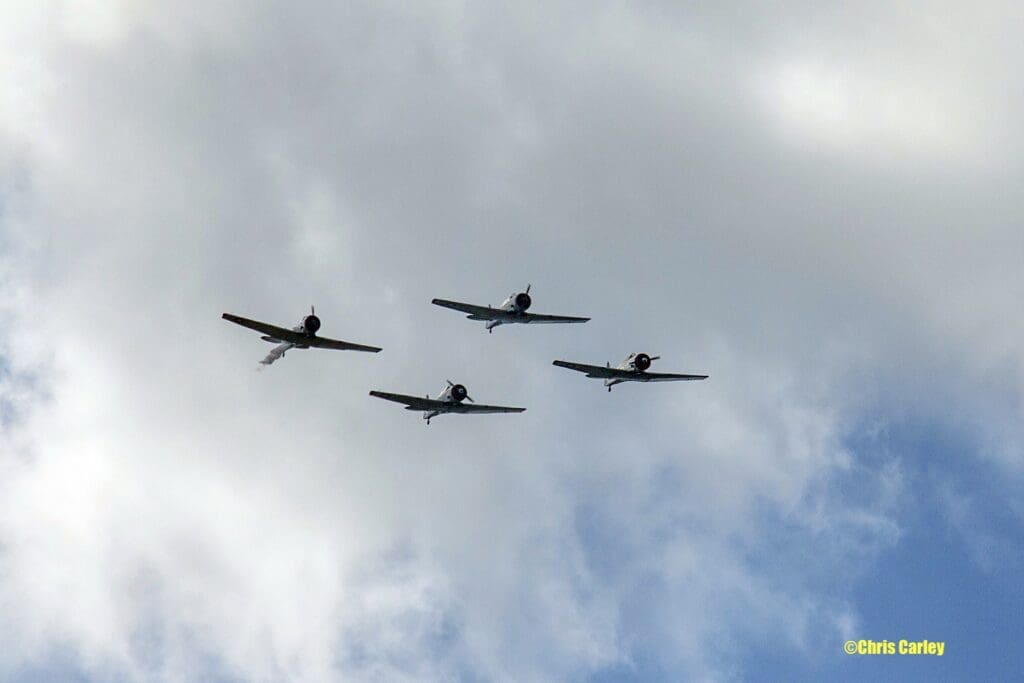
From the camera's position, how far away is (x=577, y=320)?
180m

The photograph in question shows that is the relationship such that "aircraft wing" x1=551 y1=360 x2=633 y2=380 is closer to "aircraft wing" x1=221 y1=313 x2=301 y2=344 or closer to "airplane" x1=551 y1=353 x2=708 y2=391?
"airplane" x1=551 y1=353 x2=708 y2=391

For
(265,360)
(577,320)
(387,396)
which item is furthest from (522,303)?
(265,360)

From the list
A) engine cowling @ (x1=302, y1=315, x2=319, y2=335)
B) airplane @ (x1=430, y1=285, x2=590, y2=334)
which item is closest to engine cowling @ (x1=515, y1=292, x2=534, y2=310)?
airplane @ (x1=430, y1=285, x2=590, y2=334)

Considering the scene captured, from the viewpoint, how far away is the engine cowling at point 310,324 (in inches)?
6284

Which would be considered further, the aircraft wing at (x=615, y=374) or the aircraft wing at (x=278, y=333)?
the aircraft wing at (x=615, y=374)

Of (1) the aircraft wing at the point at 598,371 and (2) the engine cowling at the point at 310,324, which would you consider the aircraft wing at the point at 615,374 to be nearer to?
(1) the aircraft wing at the point at 598,371

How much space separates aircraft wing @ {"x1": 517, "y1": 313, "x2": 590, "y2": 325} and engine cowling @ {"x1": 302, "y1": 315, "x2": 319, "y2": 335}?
2745cm

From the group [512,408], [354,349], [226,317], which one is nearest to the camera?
[226,317]

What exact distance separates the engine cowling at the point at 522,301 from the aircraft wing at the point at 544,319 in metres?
1.13

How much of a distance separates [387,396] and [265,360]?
15127 millimetres

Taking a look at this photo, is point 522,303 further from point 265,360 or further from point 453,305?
point 265,360

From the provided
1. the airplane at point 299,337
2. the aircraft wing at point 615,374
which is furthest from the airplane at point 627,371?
the airplane at point 299,337

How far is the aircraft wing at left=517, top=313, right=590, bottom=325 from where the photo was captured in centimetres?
17662

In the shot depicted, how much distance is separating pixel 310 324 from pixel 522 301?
1104 inches
